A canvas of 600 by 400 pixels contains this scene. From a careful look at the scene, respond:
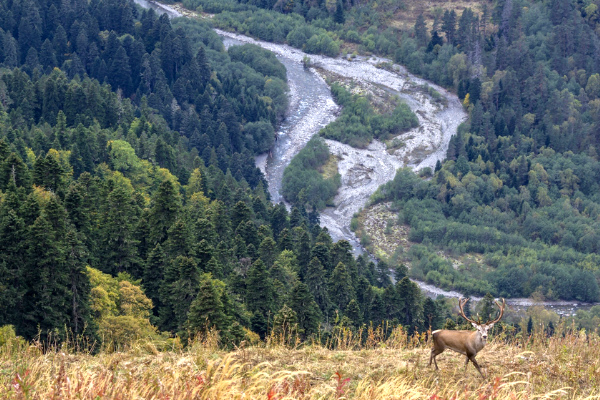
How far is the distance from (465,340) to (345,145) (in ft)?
477

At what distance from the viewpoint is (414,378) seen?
1759cm

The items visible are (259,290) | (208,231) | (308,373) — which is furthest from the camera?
(208,231)

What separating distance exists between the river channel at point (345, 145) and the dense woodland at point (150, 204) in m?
5.36

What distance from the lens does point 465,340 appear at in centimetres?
1750

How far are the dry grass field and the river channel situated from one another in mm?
98843

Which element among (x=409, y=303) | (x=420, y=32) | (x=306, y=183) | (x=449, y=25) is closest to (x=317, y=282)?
(x=409, y=303)

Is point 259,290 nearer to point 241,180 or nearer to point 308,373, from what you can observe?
point 308,373

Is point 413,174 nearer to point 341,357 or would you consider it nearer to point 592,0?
point 592,0

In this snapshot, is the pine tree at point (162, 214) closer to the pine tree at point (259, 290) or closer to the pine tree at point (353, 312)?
the pine tree at point (259, 290)

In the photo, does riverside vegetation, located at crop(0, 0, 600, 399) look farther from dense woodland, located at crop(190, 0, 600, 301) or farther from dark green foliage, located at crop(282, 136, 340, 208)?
dark green foliage, located at crop(282, 136, 340, 208)

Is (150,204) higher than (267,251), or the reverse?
(150,204)

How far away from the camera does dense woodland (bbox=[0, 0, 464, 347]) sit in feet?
146

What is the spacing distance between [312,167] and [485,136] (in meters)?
37.9

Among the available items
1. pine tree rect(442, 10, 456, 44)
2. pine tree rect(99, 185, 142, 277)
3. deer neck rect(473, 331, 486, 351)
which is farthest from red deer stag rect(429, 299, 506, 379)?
pine tree rect(442, 10, 456, 44)
